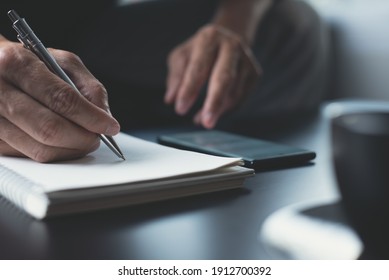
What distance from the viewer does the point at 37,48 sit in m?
0.40

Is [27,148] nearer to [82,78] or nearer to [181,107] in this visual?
[82,78]

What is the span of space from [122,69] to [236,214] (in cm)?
66

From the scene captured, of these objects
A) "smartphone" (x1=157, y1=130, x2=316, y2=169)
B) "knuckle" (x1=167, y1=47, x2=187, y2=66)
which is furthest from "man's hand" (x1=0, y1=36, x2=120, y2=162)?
"knuckle" (x1=167, y1=47, x2=187, y2=66)

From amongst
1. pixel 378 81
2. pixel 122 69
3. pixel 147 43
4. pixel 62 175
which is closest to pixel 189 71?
pixel 122 69

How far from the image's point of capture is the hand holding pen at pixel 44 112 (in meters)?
0.37

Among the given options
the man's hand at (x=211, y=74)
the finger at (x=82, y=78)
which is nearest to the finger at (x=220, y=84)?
the man's hand at (x=211, y=74)

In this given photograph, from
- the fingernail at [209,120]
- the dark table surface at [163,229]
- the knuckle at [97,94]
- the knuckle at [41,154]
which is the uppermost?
the knuckle at [97,94]

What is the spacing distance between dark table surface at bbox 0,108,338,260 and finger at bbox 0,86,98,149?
58 mm

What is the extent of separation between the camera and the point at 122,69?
941mm

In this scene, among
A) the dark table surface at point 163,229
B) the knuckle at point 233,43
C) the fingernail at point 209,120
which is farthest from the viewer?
the knuckle at point 233,43

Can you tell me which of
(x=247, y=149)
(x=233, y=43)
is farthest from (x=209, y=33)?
(x=247, y=149)

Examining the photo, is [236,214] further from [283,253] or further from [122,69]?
[122,69]

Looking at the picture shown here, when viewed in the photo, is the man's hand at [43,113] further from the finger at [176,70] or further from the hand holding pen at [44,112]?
the finger at [176,70]

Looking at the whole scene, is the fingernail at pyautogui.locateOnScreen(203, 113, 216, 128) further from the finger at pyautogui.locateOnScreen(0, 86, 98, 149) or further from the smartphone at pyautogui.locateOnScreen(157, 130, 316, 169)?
the finger at pyautogui.locateOnScreen(0, 86, 98, 149)
